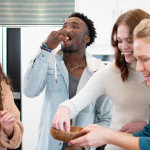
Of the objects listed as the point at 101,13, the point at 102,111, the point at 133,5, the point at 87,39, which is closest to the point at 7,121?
the point at 102,111

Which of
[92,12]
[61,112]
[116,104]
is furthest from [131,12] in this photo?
[92,12]

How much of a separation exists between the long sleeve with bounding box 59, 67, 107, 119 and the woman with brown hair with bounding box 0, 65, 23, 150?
0.30 metres

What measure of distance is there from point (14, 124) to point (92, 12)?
5.65ft

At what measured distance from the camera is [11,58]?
2.79m

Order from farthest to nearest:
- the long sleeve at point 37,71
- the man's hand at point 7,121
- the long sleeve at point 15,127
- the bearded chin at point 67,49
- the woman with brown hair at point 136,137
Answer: the bearded chin at point 67,49, the long sleeve at point 37,71, the long sleeve at point 15,127, the man's hand at point 7,121, the woman with brown hair at point 136,137

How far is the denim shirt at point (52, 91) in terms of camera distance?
1.69 m

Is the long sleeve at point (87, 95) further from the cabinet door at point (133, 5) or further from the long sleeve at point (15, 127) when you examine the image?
the cabinet door at point (133, 5)

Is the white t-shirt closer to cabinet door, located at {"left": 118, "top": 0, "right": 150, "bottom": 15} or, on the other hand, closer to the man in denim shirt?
the man in denim shirt

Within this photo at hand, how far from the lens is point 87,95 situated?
1311 mm

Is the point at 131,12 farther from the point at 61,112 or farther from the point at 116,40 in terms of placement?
the point at 61,112

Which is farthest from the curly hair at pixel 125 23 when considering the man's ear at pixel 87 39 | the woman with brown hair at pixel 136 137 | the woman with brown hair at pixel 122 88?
the man's ear at pixel 87 39

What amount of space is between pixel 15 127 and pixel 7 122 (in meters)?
0.10

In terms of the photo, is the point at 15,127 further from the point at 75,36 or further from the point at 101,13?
the point at 101,13

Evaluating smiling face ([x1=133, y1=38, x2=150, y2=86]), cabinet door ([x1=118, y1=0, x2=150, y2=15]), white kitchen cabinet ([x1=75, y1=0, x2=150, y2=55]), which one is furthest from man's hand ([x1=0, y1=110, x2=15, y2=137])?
cabinet door ([x1=118, y1=0, x2=150, y2=15])
